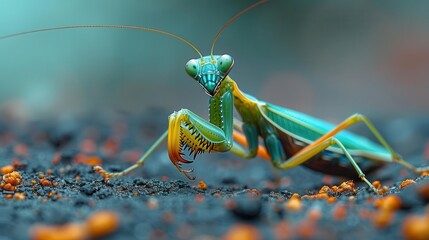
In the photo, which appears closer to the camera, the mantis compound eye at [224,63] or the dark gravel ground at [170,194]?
the dark gravel ground at [170,194]

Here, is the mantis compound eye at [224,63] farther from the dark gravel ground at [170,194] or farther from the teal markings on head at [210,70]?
the dark gravel ground at [170,194]

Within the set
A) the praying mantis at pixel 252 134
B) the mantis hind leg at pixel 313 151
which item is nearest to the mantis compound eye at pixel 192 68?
the praying mantis at pixel 252 134

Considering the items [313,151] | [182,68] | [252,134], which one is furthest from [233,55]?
[313,151]

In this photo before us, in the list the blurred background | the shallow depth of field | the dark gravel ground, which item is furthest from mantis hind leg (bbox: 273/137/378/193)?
the blurred background

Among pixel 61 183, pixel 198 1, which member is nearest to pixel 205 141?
pixel 61 183

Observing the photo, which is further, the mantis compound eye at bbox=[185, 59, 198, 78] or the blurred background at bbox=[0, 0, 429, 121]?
the blurred background at bbox=[0, 0, 429, 121]

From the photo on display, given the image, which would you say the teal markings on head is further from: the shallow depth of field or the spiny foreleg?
the shallow depth of field
